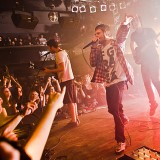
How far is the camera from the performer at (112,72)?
357 centimetres

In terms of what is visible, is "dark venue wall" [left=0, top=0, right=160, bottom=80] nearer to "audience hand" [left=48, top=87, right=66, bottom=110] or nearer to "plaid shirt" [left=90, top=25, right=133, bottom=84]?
"plaid shirt" [left=90, top=25, right=133, bottom=84]

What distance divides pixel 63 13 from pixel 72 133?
282 inches

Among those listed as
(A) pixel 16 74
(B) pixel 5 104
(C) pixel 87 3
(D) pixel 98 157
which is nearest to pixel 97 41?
(D) pixel 98 157

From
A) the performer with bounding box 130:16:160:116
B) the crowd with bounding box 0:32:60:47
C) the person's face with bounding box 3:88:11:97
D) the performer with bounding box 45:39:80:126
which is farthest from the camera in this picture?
the crowd with bounding box 0:32:60:47

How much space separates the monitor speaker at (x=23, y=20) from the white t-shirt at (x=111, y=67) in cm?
570

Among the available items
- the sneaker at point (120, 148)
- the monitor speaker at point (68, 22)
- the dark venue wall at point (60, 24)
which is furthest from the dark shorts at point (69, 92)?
the monitor speaker at point (68, 22)

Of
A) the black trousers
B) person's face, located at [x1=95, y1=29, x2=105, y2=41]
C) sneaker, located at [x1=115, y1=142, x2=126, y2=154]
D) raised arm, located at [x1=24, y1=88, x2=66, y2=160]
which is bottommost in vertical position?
sneaker, located at [x1=115, y1=142, x2=126, y2=154]

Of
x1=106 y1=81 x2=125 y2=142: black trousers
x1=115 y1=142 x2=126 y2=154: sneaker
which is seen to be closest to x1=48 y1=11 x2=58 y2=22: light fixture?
x1=106 y1=81 x2=125 y2=142: black trousers

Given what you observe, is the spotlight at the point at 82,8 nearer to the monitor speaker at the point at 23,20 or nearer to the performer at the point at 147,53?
the monitor speaker at the point at 23,20

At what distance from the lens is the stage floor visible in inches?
144

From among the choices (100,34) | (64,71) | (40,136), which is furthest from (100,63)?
(40,136)

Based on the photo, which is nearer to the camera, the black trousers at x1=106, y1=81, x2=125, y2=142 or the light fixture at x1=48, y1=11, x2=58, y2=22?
the black trousers at x1=106, y1=81, x2=125, y2=142

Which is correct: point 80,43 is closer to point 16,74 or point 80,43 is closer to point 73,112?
point 16,74

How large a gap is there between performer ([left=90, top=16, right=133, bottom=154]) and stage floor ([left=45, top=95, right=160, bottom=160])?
40cm
